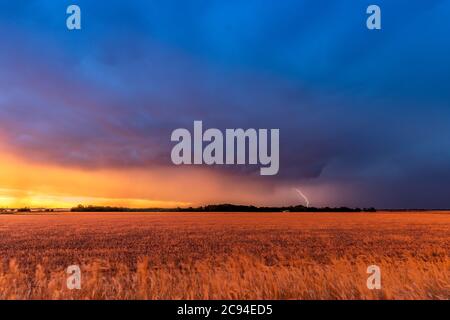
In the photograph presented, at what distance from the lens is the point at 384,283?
36.4ft

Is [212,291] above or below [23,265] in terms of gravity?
above

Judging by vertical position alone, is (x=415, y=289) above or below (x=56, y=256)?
above

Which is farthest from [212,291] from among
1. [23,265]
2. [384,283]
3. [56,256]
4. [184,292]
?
[56,256]
